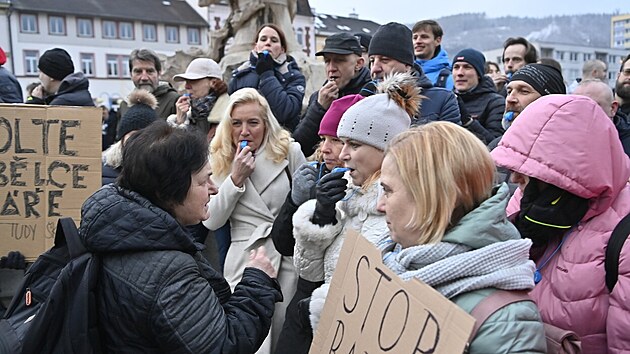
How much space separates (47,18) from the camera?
45.0m

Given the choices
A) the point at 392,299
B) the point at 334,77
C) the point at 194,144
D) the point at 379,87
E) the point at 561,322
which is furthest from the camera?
the point at 334,77

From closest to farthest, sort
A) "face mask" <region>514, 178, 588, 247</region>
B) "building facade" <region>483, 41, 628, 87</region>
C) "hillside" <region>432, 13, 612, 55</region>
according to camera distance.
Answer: "face mask" <region>514, 178, 588, 247</region> < "building facade" <region>483, 41, 628, 87</region> < "hillside" <region>432, 13, 612, 55</region>

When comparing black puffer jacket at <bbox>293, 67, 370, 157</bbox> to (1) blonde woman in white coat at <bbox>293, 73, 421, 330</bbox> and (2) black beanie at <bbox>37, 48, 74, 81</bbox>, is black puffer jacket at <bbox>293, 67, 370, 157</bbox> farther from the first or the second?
(2) black beanie at <bbox>37, 48, 74, 81</bbox>

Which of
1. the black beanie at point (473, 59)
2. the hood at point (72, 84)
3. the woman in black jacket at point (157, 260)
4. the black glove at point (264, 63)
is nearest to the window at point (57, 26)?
the hood at point (72, 84)

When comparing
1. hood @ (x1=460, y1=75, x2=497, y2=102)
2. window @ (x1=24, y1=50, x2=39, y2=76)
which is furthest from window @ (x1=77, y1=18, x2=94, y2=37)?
hood @ (x1=460, y1=75, x2=497, y2=102)

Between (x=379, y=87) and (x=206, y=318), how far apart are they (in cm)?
155

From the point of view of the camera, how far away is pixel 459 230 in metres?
1.82

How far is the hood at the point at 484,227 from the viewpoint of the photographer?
5.90 feet

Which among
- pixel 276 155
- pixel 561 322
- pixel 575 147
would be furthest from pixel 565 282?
pixel 276 155

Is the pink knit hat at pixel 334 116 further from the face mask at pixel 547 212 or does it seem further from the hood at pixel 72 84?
the hood at pixel 72 84

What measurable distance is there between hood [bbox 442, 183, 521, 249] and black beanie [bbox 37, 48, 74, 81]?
5.04 meters

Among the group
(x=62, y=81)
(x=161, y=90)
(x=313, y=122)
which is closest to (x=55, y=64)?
(x=62, y=81)

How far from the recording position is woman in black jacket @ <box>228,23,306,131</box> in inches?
203

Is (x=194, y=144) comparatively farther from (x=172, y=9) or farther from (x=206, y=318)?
(x=172, y=9)
